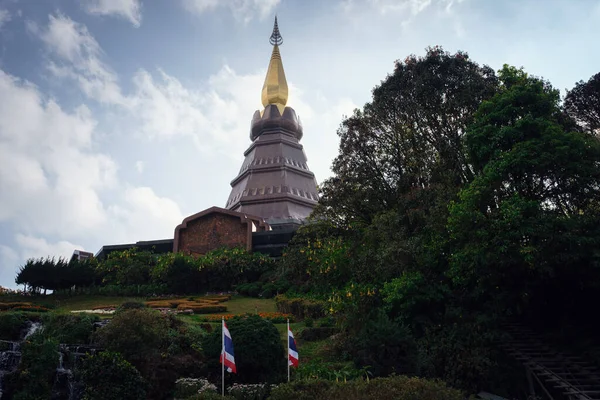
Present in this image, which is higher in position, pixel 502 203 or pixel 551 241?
pixel 502 203

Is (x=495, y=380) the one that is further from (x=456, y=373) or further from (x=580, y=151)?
(x=580, y=151)

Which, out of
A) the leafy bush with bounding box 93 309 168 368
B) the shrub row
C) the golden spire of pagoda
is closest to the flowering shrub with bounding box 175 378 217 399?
the leafy bush with bounding box 93 309 168 368

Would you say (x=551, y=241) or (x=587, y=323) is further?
(x=587, y=323)

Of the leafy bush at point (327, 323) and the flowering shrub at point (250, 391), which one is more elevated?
the leafy bush at point (327, 323)

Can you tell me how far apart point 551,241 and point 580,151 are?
Answer: 2988mm

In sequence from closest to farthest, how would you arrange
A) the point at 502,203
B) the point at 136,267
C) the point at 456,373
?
the point at 456,373, the point at 502,203, the point at 136,267

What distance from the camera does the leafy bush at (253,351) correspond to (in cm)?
1349

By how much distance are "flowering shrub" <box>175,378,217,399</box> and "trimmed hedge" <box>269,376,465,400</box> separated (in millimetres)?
2412

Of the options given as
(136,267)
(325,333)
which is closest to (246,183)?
(136,267)

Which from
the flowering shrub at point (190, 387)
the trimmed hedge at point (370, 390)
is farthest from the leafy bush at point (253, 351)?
the trimmed hedge at point (370, 390)

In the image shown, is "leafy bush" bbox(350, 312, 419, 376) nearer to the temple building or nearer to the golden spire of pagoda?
the temple building

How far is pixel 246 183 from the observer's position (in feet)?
151

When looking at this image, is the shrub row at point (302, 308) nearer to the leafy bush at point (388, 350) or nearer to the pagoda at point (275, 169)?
the leafy bush at point (388, 350)

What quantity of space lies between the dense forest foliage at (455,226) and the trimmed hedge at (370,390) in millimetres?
208
